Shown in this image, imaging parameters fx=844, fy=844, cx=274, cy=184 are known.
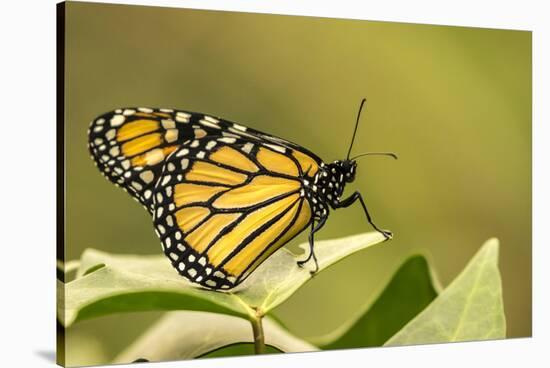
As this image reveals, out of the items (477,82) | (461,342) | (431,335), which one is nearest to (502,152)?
(477,82)

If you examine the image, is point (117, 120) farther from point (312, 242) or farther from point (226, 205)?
→ point (312, 242)

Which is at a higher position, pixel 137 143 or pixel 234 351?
pixel 137 143

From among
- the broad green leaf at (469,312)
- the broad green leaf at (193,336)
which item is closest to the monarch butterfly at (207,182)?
the broad green leaf at (193,336)

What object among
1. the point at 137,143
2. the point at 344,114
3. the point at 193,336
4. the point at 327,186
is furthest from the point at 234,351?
the point at 344,114

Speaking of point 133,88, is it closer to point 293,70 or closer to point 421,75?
point 293,70

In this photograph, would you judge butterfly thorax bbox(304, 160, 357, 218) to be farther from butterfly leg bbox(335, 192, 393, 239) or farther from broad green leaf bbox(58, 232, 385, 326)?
broad green leaf bbox(58, 232, 385, 326)

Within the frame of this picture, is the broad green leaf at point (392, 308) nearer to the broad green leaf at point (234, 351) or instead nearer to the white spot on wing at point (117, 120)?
the broad green leaf at point (234, 351)
